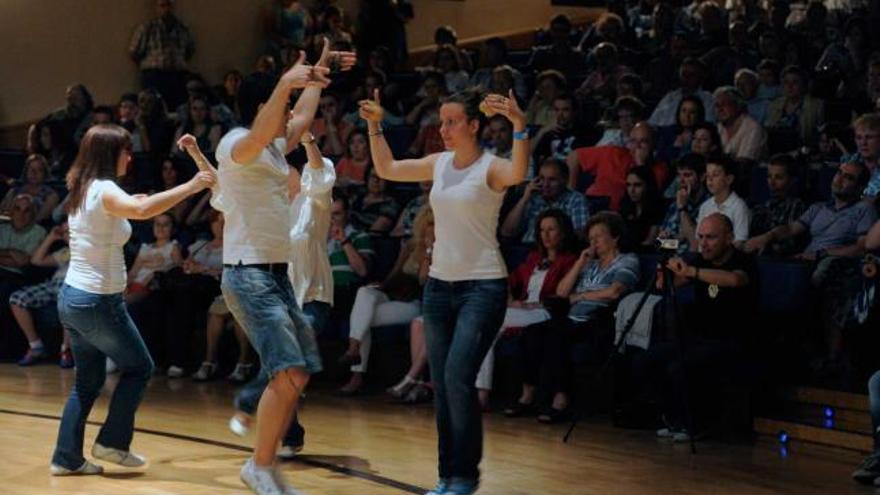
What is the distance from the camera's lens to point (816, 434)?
317 inches

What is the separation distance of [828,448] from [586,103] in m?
5.19

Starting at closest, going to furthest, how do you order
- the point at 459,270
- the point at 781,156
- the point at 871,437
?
the point at 459,270, the point at 871,437, the point at 781,156

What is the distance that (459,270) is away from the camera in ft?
19.5

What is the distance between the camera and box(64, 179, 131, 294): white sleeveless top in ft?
21.5

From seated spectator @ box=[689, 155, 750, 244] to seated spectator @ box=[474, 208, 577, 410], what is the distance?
775 mm

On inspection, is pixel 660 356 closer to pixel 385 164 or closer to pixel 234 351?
pixel 385 164

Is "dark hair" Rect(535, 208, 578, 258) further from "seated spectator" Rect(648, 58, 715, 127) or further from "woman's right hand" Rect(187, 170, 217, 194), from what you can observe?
"woman's right hand" Rect(187, 170, 217, 194)

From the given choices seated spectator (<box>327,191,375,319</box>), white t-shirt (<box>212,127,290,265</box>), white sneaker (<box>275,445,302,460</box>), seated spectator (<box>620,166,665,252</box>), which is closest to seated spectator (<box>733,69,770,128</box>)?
seated spectator (<box>620,166,665,252</box>)

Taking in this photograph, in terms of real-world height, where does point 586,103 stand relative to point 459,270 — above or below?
above

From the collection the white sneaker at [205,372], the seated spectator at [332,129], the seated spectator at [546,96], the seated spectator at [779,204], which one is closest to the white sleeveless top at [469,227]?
the seated spectator at [779,204]

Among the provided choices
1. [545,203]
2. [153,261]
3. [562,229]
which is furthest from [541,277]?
[153,261]

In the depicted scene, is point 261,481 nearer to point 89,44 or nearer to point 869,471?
point 869,471

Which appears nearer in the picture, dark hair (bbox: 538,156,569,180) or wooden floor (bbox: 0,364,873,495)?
wooden floor (bbox: 0,364,873,495)

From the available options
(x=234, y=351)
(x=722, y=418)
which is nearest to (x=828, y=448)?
(x=722, y=418)
